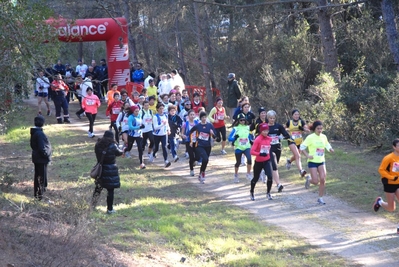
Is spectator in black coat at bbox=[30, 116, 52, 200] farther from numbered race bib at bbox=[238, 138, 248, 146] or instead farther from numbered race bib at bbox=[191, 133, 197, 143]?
numbered race bib at bbox=[238, 138, 248, 146]

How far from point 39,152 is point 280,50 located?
18.8 metres

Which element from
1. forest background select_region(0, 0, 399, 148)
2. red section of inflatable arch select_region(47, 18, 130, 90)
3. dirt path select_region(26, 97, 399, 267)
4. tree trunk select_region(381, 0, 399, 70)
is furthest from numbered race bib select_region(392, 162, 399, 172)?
red section of inflatable arch select_region(47, 18, 130, 90)

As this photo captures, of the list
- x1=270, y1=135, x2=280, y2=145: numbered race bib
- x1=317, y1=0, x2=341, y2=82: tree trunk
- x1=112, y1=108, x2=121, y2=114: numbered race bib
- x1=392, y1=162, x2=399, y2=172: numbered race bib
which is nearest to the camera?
x1=392, y1=162, x2=399, y2=172: numbered race bib

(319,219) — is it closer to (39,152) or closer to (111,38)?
(39,152)

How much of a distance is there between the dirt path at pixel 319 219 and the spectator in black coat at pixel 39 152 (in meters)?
3.98

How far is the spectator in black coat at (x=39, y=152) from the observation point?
37.1ft

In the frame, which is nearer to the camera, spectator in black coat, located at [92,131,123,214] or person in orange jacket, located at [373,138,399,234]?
person in orange jacket, located at [373,138,399,234]

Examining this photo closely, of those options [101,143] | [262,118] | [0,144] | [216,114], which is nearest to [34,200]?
[101,143]

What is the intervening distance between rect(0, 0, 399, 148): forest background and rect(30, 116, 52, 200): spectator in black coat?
0.81 metres

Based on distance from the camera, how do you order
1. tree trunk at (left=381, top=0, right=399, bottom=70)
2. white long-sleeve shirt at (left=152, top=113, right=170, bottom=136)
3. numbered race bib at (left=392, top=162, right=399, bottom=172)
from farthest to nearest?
tree trunk at (left=381, top=0, right=399, bottom=70) → white long-sleeve shirt at (left=152, top=113, right=170, bottom=136) → numbered race bib at (left=392, top=162, right=399, bottom=172)

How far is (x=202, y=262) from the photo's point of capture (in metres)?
8.97

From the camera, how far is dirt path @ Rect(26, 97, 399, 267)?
9648 millimetres

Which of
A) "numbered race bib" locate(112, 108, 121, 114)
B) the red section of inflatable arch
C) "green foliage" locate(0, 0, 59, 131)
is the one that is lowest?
"numbered race bib" locate(112, 108, 121, 114)

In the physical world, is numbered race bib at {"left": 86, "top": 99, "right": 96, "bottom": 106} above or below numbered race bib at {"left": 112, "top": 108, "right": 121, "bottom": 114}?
above
